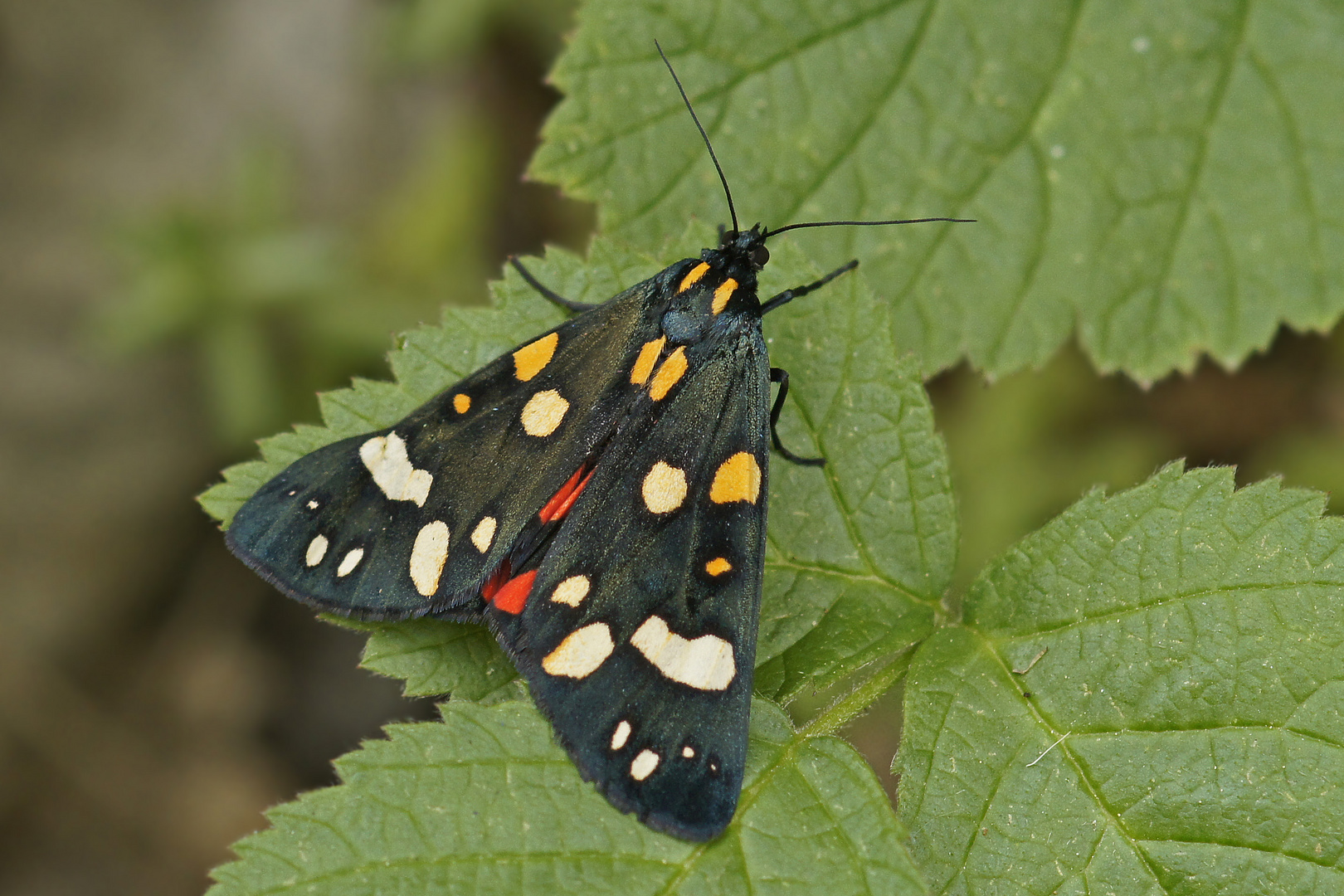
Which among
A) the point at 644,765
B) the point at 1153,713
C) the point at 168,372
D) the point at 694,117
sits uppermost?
the point at 168,372

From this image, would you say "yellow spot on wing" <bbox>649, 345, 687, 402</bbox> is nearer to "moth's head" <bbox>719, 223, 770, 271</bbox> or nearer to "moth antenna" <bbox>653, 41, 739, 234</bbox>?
"moth's head" <bbox>719, 223, 770, 271</bbox>

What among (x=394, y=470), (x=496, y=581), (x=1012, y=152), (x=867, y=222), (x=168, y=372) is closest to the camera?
(x=496, y=581)

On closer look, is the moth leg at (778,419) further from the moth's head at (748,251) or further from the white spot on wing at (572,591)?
the white spot on wing at (572,591)

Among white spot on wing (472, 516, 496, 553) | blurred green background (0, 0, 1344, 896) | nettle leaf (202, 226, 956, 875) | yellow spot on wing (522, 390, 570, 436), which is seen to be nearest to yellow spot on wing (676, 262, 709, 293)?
nettle leaf (202, 226, 956, 875)

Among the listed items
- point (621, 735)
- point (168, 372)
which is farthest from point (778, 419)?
point (168, 372)

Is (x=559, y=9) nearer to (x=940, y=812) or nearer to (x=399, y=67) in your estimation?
(x=399, y=67)

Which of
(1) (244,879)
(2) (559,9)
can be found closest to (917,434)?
(1) (244,879)

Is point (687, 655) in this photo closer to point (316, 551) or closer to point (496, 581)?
point (496, 581)

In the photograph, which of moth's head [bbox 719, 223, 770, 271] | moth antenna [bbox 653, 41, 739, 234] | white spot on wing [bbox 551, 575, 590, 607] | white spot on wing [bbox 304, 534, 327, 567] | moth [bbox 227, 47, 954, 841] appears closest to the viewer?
moth [bbox 227, 47, 954, 841]
